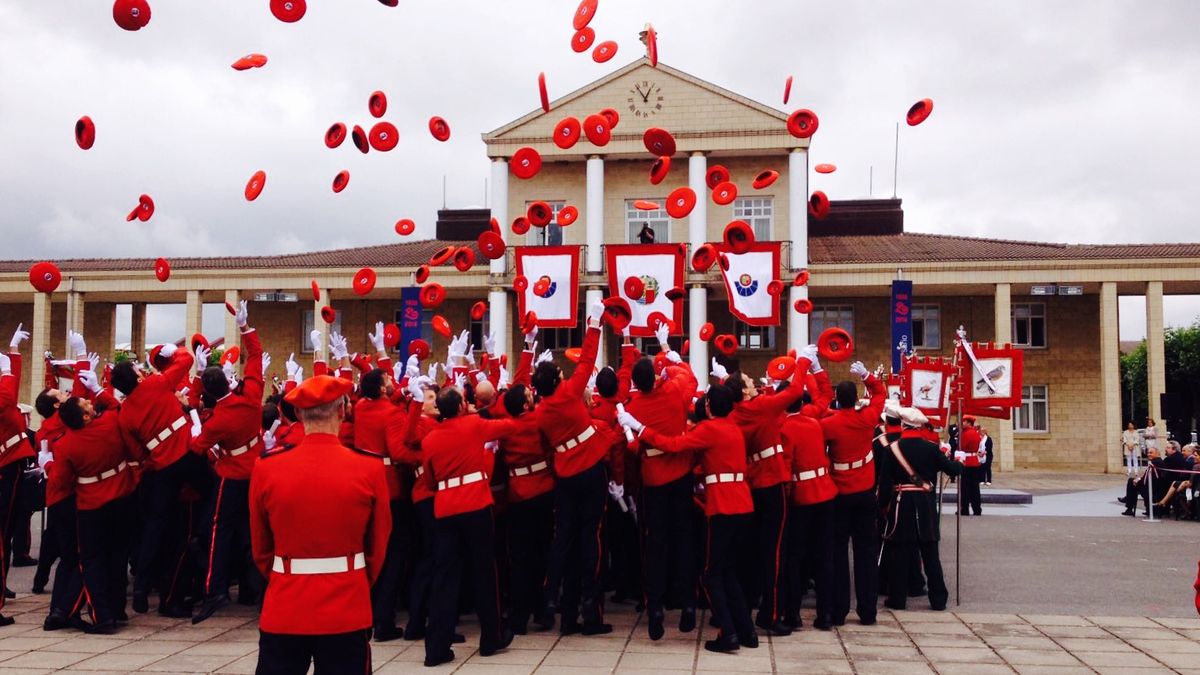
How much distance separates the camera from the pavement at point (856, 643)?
6.68 meters

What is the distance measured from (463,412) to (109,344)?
1428 inches

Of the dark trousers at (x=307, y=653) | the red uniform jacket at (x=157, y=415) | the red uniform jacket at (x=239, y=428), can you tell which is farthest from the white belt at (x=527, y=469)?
the dark trousers at (x=307, y=653)

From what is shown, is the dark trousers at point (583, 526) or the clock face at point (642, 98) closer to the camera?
the dark trousers at point (583, 526)

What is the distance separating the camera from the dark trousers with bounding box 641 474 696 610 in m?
7.54

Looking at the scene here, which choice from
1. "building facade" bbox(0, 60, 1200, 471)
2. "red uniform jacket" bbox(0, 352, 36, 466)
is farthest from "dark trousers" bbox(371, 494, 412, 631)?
"building facade" bbox(0, 60, 1200, 471)

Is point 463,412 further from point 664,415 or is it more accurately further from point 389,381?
point 664,415

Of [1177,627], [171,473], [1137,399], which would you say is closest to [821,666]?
[1177,627]

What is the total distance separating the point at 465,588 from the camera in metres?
8.55

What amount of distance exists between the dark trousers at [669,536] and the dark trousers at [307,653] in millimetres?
3600

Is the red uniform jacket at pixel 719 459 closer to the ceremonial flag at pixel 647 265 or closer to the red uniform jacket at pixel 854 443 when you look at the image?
the red uniform jacket at pixel 854 443

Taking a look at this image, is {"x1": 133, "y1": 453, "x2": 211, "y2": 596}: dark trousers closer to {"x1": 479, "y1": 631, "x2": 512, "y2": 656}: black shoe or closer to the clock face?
{"x1": 479, "y1": 631, "x2": 512, "y2": 656}: black shoe

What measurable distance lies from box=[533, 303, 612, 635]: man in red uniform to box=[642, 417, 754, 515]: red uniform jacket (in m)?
0.55

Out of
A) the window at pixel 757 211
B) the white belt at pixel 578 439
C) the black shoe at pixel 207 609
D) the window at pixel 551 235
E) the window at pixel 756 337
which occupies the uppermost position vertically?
the window at pixel 757 211

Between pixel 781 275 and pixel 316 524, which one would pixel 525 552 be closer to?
pixel 316 524
